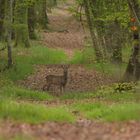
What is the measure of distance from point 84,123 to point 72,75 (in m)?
13.4

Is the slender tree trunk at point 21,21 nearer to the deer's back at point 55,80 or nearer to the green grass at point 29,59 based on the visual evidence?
the green grass at point 29,59

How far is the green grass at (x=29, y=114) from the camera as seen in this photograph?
11909mm

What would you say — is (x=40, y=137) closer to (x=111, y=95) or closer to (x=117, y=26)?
(x=111, y=95)

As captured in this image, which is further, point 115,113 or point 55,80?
point 55,80

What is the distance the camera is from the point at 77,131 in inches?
445

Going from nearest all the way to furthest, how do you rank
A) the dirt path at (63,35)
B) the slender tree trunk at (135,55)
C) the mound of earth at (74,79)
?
1. the slender tree trunk at (135,55)
2. the mound of earth at (74,79)
3. the dirt path at (63,35)

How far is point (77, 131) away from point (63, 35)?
38007mm

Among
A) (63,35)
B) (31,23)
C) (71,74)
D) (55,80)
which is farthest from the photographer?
(63,35)

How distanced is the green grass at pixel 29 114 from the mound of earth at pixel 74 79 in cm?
913

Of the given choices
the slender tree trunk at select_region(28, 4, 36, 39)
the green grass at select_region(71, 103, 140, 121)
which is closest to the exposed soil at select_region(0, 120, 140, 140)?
the green grass at select_region(71, 103, 140, 121)

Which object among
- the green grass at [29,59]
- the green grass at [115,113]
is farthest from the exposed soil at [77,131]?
the green grass at [29,59]

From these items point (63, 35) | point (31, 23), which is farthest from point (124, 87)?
point (63, 35)

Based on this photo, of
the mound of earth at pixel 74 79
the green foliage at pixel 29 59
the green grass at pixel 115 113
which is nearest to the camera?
the green grass at pixel 115 113

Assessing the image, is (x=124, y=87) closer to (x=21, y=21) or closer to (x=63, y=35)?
(x=21, y=21)
